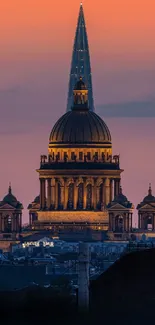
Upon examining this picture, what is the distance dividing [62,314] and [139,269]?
10787 millimetres

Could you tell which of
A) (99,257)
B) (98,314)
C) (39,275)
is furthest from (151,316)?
(99,257)

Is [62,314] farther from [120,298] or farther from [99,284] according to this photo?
[99,284]

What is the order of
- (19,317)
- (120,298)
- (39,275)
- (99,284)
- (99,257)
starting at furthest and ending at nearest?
1. (99,257)
2. (39,275)
3. (99,284)
4. (120,298)
5. (19,317)

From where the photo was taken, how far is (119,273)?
103750mm

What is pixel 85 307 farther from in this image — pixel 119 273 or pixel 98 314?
pixel 119 273

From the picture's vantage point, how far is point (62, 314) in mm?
91375

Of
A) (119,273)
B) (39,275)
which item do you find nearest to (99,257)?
(39,275)

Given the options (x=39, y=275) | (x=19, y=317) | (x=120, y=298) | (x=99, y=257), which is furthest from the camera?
(x=99, y=257)

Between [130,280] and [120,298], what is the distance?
152 inches

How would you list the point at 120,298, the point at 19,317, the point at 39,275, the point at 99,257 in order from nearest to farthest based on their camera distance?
the point at 19,317
the point at 120,298
the point at 39,275
the point at 99,257

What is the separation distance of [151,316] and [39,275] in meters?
76.0

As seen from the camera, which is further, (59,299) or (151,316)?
(59,299)

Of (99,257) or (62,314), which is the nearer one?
(62,314)

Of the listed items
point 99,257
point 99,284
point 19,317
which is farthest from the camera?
point 99,257
